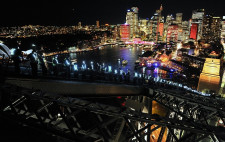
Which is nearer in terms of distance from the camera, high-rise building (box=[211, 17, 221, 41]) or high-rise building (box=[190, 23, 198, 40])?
high-rise building (box=[190, 23, 198, 40])

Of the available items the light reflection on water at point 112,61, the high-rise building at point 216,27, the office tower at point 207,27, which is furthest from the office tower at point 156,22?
the light reflection on water at point 112,61

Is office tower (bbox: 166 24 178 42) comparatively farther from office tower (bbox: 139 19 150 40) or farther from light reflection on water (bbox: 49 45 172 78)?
light reflection on water (bbox: 49 45 172 78)

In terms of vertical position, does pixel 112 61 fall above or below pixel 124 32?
below

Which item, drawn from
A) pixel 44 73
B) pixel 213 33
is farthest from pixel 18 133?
pixel 213 33

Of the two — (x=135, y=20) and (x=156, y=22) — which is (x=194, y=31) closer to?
(x=156, y=22)

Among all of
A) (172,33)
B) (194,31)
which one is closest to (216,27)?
(194,31)

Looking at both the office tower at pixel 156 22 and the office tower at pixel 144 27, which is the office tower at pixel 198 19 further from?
the office tower at pixel 144 27

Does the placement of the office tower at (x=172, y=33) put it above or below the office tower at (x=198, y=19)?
below

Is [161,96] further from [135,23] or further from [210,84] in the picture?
[135,23]

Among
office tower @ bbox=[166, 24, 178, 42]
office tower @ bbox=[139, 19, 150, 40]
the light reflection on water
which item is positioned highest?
office tower @ bbox=[139, 19, 150, 40]

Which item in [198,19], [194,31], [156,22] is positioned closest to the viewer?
[194,31]

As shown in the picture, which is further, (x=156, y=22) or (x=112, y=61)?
(x=156, y=22)

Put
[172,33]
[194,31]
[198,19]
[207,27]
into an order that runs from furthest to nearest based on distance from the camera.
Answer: [172,33] → [207,27] → [198,19] → [194,31]

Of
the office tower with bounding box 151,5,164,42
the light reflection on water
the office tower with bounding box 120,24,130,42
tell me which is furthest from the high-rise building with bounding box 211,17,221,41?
the light reflection on water
